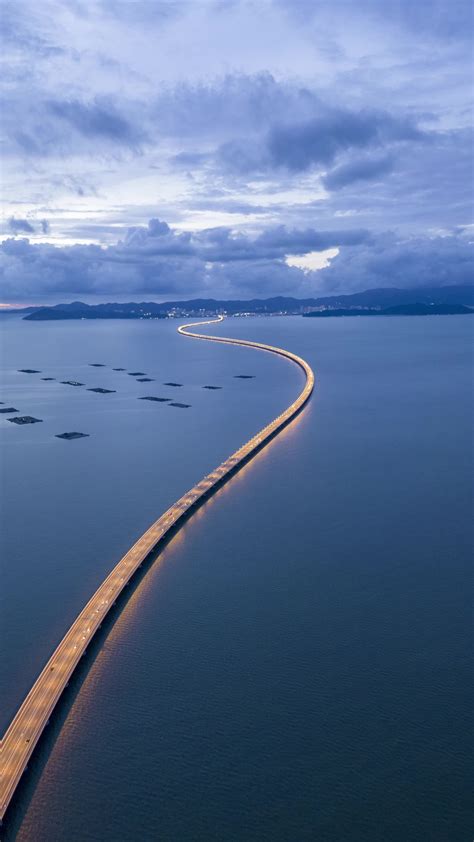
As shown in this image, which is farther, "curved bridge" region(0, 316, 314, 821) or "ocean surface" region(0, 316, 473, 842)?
"curved bridge" region(0, 316, 314, 821)

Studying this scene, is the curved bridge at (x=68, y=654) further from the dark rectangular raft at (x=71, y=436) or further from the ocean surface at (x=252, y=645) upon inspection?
the dark rectangular raft at (x=71, y=436)

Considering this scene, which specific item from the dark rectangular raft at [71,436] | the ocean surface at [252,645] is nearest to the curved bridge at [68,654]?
the ocean surface at [252,645]

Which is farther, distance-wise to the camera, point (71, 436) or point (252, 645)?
point (71, 436)

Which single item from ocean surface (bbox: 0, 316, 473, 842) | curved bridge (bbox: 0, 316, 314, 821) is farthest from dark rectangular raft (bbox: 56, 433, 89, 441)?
curved bridge (bbox: 0, 316, 314, 821)

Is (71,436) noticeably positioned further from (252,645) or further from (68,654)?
(252,645)

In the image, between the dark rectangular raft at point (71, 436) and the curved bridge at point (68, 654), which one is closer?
the curved bridge at point (68, 654)

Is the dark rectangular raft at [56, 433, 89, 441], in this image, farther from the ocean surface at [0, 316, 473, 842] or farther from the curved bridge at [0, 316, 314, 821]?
the curved bridge at [0, 316, 314, 821]

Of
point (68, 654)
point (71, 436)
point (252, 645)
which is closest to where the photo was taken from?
point (68, 654)

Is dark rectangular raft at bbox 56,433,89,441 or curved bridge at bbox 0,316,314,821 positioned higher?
dark rectangular raft at bbox 56,433,89,441

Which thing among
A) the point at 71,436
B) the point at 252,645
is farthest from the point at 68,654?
the point at 71,436
